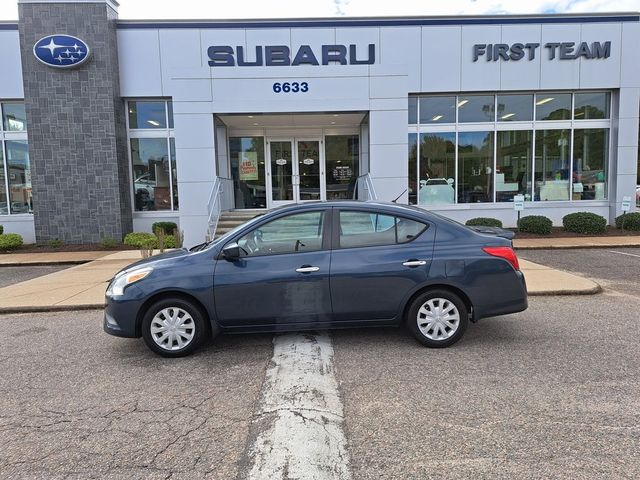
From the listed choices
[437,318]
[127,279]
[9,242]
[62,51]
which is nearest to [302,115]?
[62,51]

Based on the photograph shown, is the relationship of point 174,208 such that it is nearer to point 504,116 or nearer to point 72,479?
point 504,116

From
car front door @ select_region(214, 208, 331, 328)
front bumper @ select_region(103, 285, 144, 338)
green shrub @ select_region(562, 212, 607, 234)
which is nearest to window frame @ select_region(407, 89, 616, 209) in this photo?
green shrub @ select_region(562, 212, 607, 234)

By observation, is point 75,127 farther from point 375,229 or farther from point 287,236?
point 375,229

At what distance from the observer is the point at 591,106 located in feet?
50.5

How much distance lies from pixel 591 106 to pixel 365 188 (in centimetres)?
853

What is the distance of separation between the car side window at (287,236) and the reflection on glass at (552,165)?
44.2ft

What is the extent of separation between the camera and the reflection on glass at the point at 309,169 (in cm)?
1628

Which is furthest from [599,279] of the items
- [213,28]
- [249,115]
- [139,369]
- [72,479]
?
[213,28]

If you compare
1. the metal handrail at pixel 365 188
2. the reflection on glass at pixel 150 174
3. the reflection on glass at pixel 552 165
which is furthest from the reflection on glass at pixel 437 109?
the reflection on glass at pixel 150 174

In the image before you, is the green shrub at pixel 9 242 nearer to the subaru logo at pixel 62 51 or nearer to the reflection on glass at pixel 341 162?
the subaru logo at pixel 62 51

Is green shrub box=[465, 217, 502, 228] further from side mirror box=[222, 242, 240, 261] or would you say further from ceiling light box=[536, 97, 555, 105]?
side mirror box=[222, 242, 240, 261]

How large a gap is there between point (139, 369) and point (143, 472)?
183 cm

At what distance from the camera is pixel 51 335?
5.66 m

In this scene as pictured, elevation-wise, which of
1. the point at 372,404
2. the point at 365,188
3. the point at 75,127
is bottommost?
the point at 372,404
